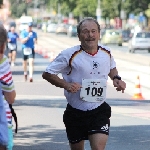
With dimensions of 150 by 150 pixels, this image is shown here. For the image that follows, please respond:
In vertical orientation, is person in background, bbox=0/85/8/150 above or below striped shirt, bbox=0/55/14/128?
below

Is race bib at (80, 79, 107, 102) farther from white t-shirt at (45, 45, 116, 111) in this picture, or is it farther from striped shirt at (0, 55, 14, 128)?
striped shirt at (0, 55, 14, 128)

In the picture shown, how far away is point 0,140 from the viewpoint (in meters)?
6.27

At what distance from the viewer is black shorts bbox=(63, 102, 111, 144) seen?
7898mm

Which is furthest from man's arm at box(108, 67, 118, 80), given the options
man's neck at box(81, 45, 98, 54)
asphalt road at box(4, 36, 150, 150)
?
asphalt road at box(4, 36, 150, 150)

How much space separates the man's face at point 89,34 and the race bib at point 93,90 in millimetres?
374

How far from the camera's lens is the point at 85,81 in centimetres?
789

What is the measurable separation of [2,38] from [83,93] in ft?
6.31

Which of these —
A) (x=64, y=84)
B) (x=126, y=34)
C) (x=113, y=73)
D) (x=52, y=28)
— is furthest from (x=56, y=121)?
(x=52, y=28)

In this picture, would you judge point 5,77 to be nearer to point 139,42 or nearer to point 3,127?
point 3,127

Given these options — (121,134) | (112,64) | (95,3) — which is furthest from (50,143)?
(95,3)

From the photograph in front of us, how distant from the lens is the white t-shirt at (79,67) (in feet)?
25.9

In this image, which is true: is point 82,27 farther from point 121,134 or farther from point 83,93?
point 121,134

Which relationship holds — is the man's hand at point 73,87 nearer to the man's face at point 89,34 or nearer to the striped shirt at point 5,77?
the man's face at point 89,34

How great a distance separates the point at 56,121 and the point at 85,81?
6762 mm
